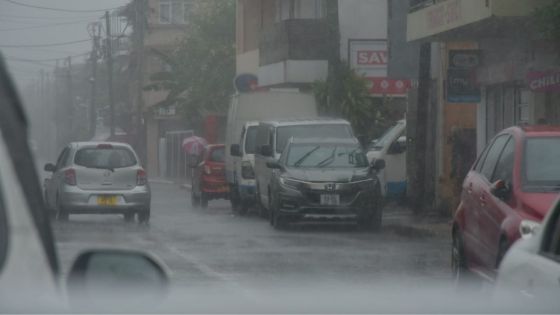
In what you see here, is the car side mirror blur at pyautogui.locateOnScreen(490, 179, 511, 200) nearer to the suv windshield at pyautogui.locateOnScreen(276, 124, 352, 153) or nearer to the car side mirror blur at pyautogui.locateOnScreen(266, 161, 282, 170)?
the car side mirror blur at pyautogui.locateOnScreen(266, 161, 282, 170)

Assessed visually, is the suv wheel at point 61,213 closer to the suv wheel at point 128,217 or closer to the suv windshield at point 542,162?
the suv wheel at point 128,217

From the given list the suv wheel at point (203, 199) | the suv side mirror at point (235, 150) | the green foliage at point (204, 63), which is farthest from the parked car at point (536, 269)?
the green foliage at point (204, 63)

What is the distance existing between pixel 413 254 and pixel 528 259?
9611 mm

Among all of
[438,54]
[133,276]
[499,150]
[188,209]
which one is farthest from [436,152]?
[133,276]

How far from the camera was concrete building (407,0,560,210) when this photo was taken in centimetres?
1936

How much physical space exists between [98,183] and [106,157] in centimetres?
227

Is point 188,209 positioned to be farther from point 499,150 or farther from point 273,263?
point 499,150

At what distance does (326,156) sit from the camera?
68.4 ft

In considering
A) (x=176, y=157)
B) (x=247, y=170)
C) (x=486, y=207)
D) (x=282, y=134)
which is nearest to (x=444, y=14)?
(x=282, y=134)

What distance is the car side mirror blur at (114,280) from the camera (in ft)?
9.48

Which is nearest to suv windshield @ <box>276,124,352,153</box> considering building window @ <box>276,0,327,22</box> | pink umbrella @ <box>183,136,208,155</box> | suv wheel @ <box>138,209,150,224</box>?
suv wheel @ <box>138,209,150,224</box>

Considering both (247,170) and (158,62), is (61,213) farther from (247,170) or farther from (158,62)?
(158,62)

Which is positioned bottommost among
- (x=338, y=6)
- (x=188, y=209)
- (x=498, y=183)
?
(x=188, y=209)

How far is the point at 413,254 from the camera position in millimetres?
15281
